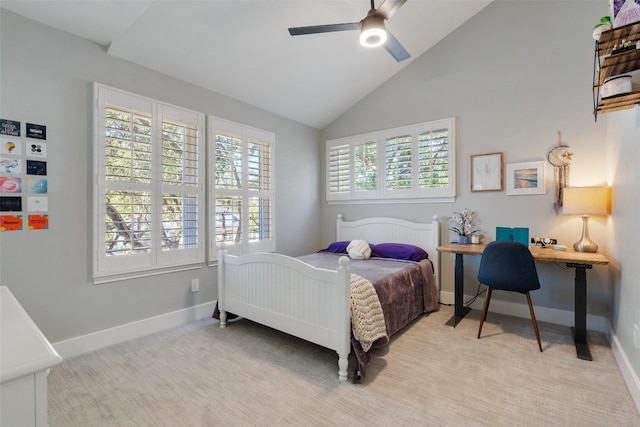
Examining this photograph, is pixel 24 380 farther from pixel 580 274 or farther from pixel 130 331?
pixel 580 274

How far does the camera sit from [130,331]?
278 centimetres

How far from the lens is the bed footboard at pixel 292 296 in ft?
6.98

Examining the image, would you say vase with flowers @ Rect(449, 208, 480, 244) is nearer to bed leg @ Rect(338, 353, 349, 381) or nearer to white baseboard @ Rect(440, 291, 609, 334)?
white baseboard @ Rect(440, 291, 609, 334)

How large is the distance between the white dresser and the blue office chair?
2909 mm

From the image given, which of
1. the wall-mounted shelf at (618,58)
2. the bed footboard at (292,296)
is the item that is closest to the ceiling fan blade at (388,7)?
the wall-mounted shelf at (618,58)

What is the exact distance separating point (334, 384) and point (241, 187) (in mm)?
2468

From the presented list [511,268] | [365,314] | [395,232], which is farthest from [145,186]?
[511,268]

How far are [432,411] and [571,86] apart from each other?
336cm

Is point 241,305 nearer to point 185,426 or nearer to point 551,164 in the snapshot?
point 185,426

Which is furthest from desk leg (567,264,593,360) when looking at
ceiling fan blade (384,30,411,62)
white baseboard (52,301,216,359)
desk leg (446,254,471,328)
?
white baseboard (52,301,216,359)

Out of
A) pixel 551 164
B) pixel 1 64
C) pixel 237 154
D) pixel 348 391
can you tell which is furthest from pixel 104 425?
pixel 551 164

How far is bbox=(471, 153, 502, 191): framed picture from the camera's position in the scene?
338 cm

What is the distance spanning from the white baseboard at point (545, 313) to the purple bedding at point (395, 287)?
2.04ft

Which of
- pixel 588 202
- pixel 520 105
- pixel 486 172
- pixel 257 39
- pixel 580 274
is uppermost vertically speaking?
pixel 257 39
